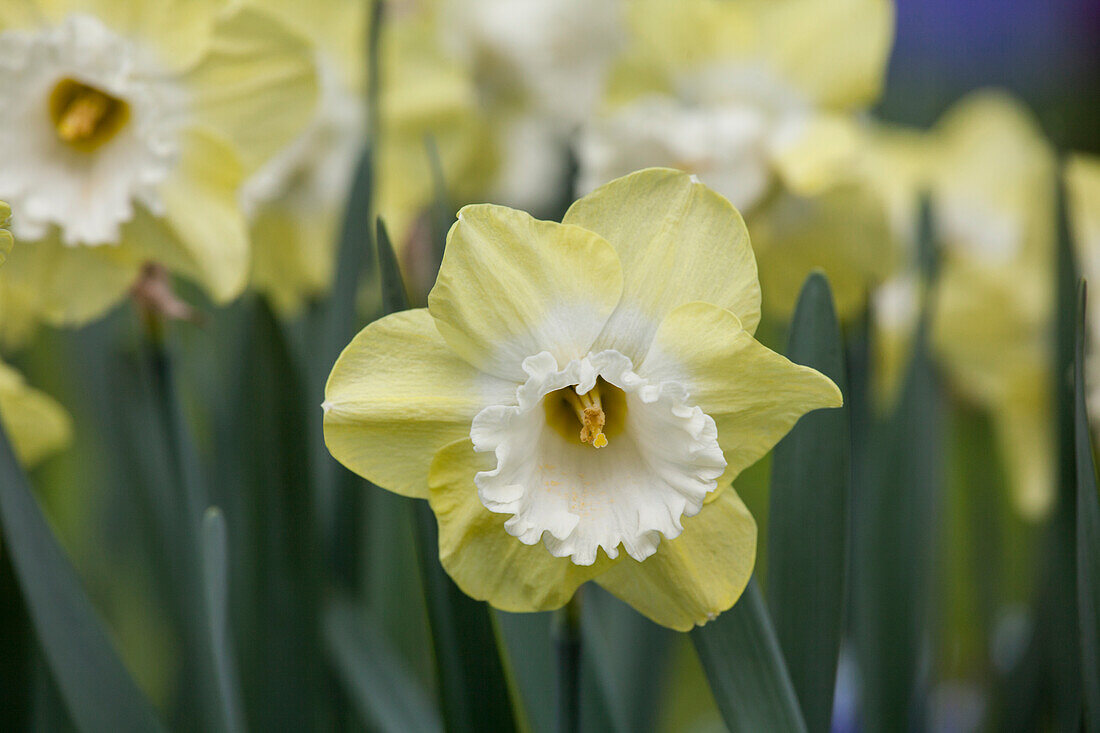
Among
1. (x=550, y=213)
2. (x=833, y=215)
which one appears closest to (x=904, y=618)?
(x=833, y=215)

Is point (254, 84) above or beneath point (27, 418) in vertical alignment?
above

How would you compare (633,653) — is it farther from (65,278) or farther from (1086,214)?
(1086,214)

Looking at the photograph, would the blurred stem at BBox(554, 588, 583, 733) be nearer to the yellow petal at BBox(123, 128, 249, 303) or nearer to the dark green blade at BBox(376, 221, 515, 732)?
the dark green blade at BBox(376, 221, 515, 732)

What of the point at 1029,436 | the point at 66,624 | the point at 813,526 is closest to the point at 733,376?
the point at 813,526

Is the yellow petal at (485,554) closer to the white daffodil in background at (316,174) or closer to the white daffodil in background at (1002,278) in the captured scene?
the white daffodil in background at (316,174)

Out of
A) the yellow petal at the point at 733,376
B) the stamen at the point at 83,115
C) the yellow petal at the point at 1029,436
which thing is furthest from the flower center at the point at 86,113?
the yellow petal at the point at 1029,436

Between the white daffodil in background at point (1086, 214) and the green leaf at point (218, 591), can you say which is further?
the white daffodil in background at point (1086, 214)
